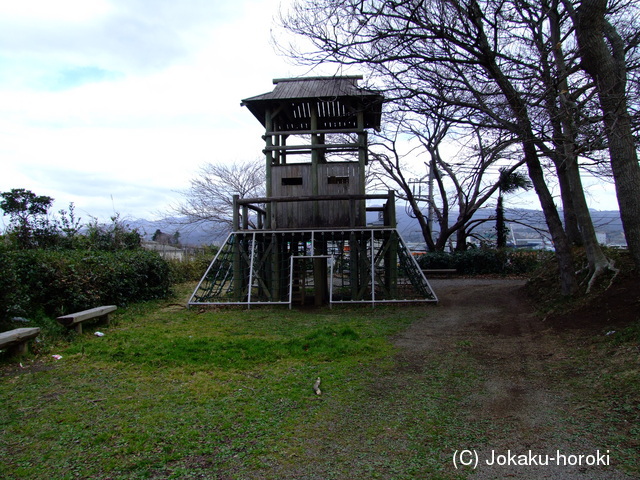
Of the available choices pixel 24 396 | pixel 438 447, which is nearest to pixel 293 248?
pixel 24 396

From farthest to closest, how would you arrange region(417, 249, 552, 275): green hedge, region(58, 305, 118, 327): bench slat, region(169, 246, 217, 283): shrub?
region(417, 249, 552, 275): green hedge, region(169, 246, 217, 283): shrub, region(58, 305, 118, 327): bench slat

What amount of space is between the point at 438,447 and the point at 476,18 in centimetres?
772

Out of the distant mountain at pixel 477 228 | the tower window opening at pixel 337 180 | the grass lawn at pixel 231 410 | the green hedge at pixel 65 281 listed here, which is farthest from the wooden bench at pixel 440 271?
the grass lawn at pixel 231 410

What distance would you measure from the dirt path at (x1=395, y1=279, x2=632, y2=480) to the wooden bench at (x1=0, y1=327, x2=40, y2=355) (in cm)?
498

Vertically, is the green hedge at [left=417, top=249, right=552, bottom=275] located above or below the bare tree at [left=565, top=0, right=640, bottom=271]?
below

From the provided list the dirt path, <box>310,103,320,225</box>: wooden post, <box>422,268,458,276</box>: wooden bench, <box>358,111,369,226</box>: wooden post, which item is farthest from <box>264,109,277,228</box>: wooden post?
<box>422,268,458,276</box>: wooden bench

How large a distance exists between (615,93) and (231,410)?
698cm

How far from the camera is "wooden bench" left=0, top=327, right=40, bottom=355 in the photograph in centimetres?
549

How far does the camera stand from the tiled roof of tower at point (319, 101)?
1138 cm

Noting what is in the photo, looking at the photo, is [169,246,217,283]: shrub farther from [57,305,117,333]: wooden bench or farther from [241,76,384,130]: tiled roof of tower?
[57,305,117,333]: wooden bench

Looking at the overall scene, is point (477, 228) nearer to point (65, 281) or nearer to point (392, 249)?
point (392, 249)

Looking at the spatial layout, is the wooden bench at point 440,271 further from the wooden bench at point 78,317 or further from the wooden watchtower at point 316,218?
the wooden bench at point 78,317

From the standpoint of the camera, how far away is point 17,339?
5.64 m

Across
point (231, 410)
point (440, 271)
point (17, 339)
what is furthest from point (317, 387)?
point (440, 271)
